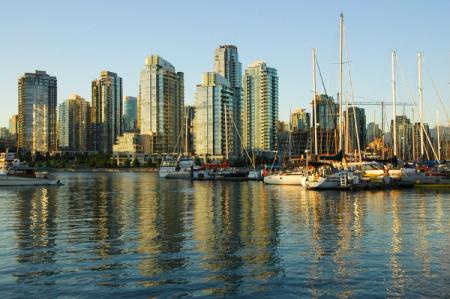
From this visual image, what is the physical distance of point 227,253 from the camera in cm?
2591

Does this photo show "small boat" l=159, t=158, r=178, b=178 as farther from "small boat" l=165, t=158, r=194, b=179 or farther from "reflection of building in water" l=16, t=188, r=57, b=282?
"reflection of building in water" l=16, t=188, r=57, b=282

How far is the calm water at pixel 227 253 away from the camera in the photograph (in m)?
19.5

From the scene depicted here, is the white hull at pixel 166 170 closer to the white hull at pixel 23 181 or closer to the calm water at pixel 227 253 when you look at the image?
the white hull at pixel 23 181

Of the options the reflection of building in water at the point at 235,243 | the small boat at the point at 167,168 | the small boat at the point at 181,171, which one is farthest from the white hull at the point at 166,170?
the reflection of building in water at the point at 235,243

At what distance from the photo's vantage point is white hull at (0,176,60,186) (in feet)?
314

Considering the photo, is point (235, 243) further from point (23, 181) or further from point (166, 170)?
point (166, 170)

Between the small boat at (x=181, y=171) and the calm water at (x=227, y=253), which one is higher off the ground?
the small boat at (x=181, y=171)

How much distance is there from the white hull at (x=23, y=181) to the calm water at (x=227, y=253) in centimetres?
5423

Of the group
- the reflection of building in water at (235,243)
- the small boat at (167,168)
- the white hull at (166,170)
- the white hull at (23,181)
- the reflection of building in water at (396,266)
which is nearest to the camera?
the reflection of building in water at (396,266)

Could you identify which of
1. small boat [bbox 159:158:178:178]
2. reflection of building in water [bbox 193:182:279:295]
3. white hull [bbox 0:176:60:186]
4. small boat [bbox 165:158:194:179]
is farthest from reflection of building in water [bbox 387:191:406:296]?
small boat [bbox 159:158:178:178]

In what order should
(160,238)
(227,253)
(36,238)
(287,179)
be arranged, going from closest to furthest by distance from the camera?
(227,253)
(160,238)
(36,238)
(287,179)

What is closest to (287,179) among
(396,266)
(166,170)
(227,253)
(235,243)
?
(235,243)

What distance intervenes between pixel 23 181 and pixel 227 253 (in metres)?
82.0

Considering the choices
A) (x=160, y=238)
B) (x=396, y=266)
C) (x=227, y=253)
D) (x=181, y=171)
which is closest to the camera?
(x=396, y=266)
